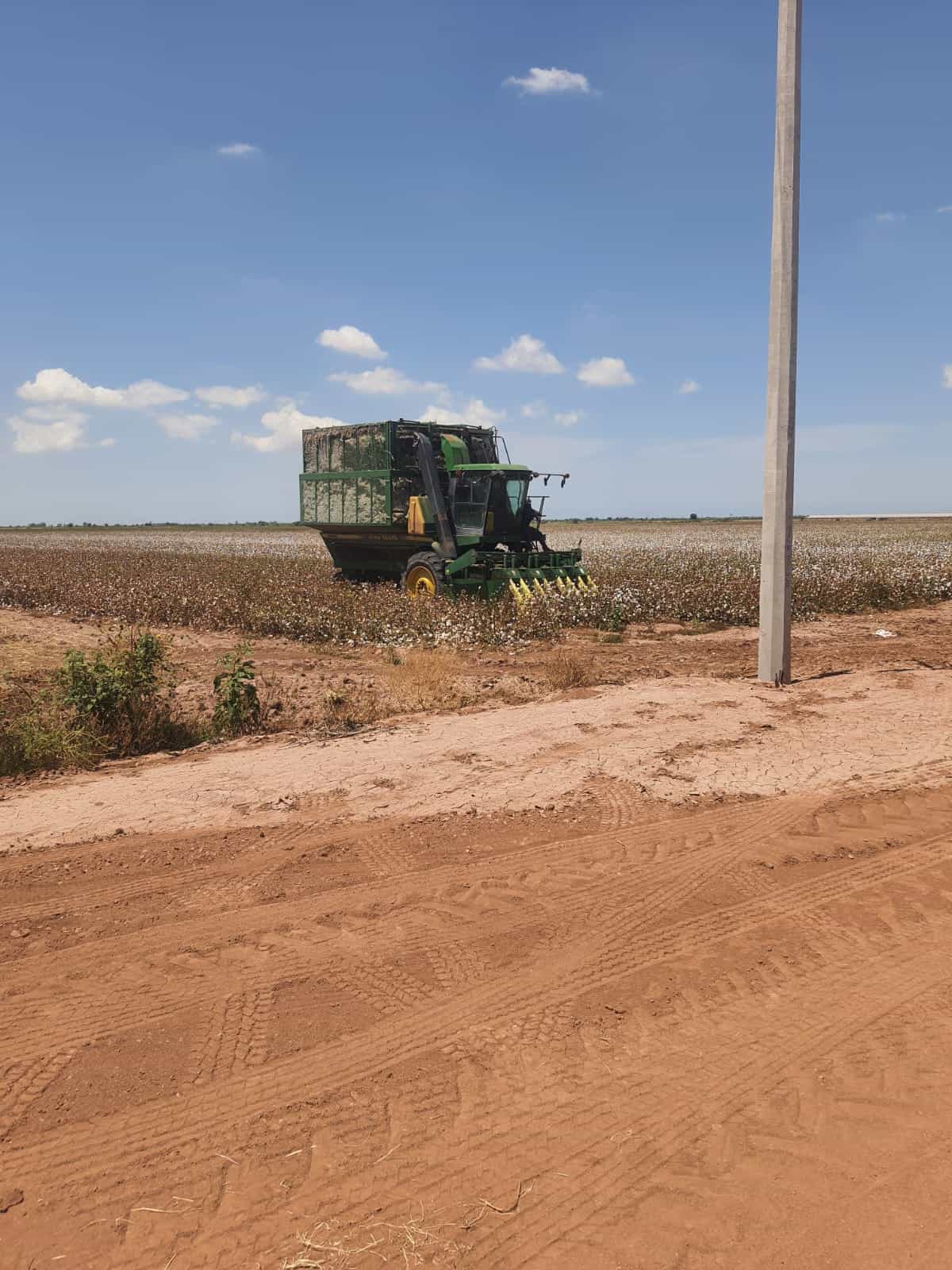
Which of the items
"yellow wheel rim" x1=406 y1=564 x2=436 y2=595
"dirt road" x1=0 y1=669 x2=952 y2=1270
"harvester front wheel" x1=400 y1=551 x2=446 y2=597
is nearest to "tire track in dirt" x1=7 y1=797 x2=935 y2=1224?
"dirt road" x1=0 y1=669 x2=952 y2=1270

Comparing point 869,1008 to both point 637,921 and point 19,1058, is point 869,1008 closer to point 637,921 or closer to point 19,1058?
point 637,921

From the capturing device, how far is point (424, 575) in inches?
693

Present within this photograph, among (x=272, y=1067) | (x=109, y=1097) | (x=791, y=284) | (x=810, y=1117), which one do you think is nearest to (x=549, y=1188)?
(x=810, y=1117)

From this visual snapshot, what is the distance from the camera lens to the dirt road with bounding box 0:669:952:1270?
102 inches

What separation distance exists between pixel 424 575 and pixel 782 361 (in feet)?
30.2

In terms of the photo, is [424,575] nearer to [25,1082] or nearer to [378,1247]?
[25,1082]

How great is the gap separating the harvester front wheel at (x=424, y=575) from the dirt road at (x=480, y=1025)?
35.1 feet

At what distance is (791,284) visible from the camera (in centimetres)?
964

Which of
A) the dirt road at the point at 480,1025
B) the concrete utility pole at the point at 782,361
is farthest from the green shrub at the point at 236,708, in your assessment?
the concrete utility pole at the point at 782,361

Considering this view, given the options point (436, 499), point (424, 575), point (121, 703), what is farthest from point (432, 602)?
point (121, 703)

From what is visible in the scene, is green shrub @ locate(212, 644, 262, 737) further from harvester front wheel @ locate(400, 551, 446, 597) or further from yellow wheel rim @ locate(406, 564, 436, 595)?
yellow wheel rim @ locate(406, 564, 436, 595)

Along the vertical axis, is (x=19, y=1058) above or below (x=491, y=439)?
below

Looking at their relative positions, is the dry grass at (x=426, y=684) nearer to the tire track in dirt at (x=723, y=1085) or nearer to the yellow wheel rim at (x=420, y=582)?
the tire track in dirt at (x=723, y=1085)

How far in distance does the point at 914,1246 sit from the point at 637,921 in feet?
6.36
